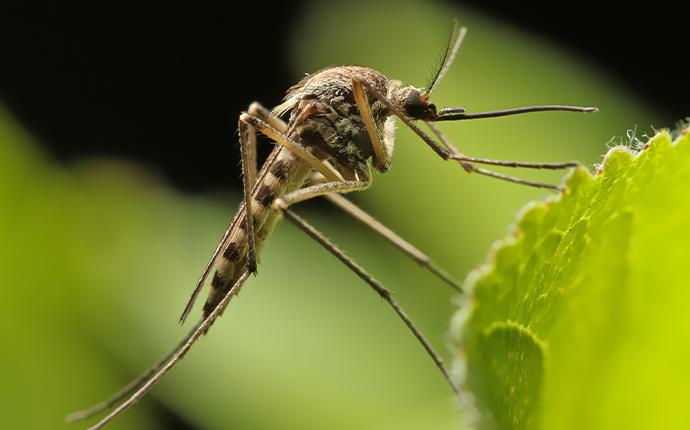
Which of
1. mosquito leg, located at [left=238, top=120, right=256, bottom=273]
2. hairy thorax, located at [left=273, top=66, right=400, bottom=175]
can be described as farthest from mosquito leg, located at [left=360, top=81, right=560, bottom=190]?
mosquito leg, located at [left=238, top=120, right=256, bottom=273]

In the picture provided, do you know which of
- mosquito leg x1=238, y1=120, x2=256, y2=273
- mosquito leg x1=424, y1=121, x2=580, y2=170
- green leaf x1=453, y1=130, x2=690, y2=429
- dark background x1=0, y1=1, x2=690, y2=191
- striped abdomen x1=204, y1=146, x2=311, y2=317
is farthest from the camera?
dark background x1=0, y1=1, x2=690, y2=191

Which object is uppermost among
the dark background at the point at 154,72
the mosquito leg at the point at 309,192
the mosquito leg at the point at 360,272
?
the dark background at the point at 154,72

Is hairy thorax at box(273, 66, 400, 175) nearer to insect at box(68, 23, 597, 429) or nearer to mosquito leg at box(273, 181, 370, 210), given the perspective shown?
insect at box(68, 23, 597, 429)

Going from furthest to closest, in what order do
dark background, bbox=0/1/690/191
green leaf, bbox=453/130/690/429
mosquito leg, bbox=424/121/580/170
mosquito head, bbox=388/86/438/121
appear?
dark background, bbox=0/1/690/191
mosquito head, bbox=388/86/438/121
mosquito leg, bbox=424/121/580/170
green leaf, bbox=453/130/690/429

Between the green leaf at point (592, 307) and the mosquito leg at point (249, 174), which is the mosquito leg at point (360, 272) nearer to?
the mosquito leg at point (249, 174)

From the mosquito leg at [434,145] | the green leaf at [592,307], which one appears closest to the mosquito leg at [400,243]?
the mosquito leg at [434,145]
